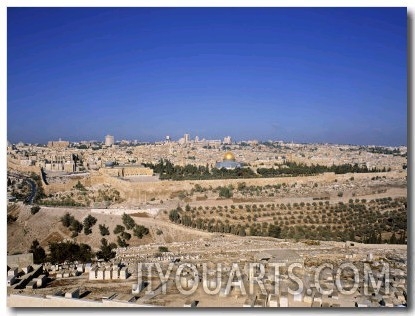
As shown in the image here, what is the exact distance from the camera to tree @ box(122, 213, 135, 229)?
9969mm

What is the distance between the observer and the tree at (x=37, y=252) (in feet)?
25.4

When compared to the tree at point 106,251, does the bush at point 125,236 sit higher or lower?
higher

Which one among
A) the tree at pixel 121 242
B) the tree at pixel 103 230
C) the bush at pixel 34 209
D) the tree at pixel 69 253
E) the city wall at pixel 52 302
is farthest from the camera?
the bush at pixel 34 209

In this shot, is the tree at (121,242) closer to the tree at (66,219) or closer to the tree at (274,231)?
the tree at (66,219)

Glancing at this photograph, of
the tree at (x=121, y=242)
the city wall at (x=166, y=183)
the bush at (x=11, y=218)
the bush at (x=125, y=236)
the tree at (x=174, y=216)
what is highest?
the city wall at (x=166, y=183)

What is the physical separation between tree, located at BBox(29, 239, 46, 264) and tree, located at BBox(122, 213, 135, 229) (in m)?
1.81

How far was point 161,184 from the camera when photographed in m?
13.7

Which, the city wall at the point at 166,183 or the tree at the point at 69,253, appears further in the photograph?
the city wall at the point at 166,183

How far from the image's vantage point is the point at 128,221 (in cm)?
1011

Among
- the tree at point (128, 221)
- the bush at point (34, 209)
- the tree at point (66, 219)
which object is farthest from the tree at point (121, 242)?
the bush at point (34, 209)

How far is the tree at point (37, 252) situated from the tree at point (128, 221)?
181 centimetres

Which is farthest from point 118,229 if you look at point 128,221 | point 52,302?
point 52,302

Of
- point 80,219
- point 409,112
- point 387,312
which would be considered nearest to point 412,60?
point 409,112

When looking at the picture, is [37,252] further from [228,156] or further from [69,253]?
[228,156]
